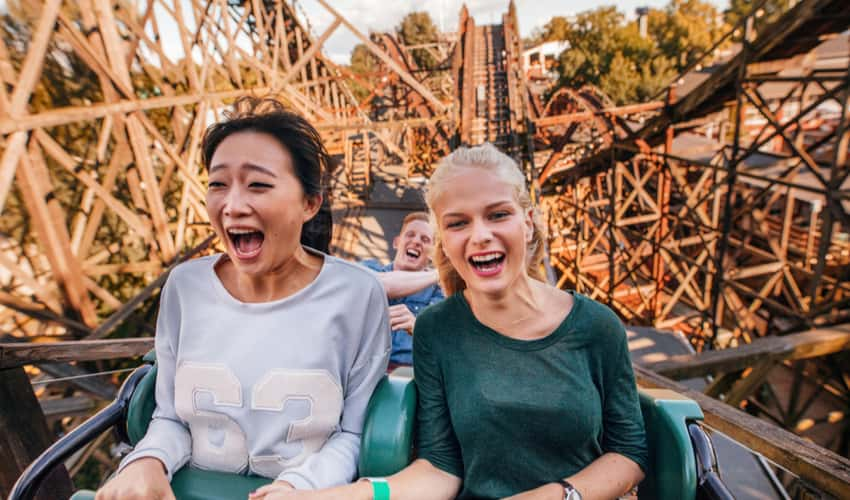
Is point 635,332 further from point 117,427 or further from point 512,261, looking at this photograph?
point 117,427

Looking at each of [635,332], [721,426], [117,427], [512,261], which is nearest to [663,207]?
[635,332]

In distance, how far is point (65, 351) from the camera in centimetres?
222

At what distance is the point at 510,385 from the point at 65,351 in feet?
7.11

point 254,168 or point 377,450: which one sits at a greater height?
point 254,168

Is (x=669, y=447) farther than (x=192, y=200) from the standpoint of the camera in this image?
No

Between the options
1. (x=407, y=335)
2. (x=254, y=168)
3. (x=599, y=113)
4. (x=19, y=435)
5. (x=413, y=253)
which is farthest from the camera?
(x=599, y=113)

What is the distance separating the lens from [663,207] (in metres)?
7.11

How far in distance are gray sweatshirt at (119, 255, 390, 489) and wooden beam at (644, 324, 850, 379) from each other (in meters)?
2.21

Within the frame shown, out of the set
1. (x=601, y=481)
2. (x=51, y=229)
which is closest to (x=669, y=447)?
(x=601, y=481)

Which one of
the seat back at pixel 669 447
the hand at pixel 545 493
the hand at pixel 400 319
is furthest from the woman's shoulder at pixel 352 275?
the seat back at pixel 669 447

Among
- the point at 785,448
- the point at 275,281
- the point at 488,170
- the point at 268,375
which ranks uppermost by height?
the point at 488,170

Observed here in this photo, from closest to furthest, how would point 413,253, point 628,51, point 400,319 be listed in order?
point 400,319 → point 413,253 → point 628,51

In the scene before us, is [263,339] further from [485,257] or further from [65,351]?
[65,351]

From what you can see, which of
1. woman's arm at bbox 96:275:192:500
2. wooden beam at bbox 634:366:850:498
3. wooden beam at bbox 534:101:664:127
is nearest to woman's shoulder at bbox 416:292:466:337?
woman's arm at bbox 96:275:192:500
